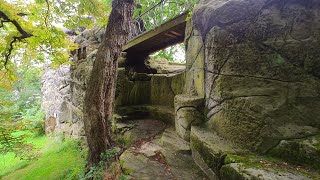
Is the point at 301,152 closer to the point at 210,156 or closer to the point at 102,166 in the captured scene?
the point at 210,156

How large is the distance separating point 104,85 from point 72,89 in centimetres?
675

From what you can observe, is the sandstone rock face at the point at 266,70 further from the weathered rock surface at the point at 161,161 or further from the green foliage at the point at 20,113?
the green foliage at the point at 20,113

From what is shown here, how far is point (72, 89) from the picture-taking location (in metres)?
10.1

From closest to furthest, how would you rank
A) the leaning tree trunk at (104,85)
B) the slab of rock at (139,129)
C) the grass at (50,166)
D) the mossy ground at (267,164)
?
the mossy ground at (267,164) → the leaning tree trunk at (104,85) → the slab of rock at (139,129) → the grass at (50,166)

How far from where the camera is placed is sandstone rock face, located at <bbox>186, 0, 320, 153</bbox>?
2764 mm

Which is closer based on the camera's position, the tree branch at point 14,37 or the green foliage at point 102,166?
the green foliage at point 102,166

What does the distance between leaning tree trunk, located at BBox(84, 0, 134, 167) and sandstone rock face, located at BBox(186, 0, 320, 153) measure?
2.02m

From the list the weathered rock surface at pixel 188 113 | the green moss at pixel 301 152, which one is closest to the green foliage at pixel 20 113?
the weathered rock surface at pixel 188 113

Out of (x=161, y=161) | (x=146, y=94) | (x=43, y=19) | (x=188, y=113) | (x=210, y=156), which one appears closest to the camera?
(x=210, y=156)

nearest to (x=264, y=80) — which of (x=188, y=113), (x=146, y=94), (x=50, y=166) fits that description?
(x=188, y=113)

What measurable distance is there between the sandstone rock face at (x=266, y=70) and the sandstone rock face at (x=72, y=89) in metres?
5.89

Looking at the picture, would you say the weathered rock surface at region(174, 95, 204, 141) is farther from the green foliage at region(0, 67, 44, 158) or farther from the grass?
the green foliage at region(0, 67, 44, 158)

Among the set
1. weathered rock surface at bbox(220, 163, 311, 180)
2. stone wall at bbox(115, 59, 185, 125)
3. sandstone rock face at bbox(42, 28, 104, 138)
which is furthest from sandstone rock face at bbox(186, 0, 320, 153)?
sandstone rock face at bbox(42, 28, 104, 138)

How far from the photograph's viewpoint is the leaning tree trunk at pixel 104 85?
4.12 metres
